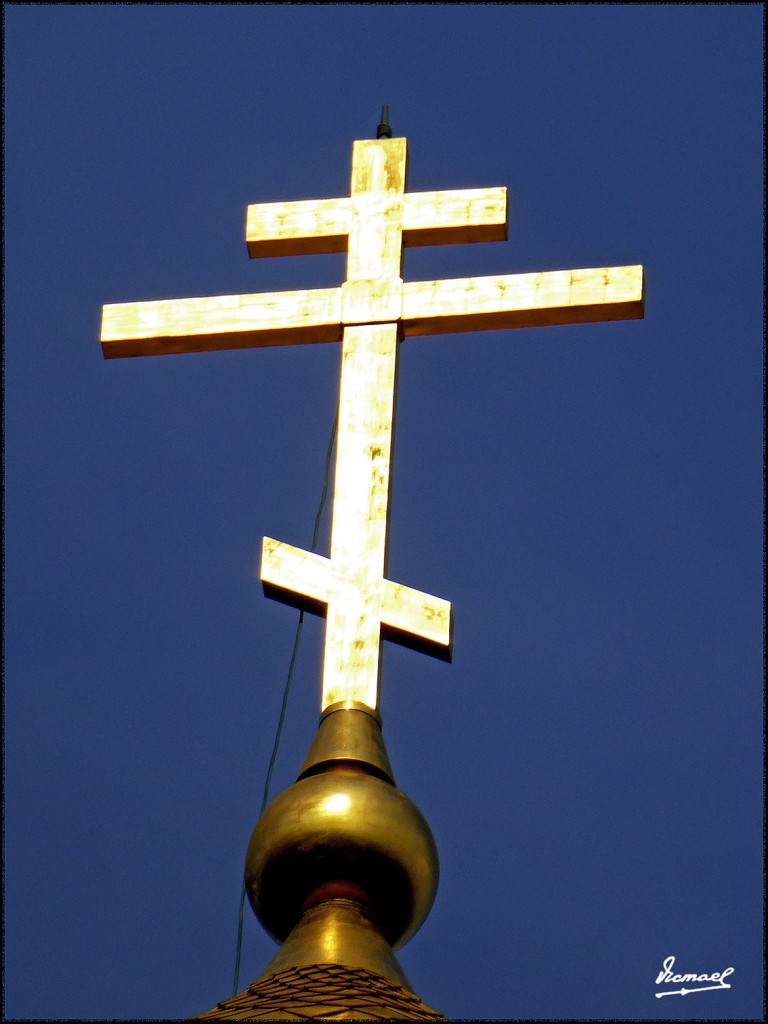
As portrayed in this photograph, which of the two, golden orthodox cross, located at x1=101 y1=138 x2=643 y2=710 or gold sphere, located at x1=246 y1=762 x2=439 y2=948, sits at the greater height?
golden orthodox cross, located at x1=101 y1=138 x2=643 y2=710

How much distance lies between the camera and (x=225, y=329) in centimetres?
1185

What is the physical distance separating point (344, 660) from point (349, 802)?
858 millimetres

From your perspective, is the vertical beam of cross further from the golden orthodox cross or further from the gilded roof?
the gilded roof

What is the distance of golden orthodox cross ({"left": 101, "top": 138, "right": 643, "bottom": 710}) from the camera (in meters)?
10.6

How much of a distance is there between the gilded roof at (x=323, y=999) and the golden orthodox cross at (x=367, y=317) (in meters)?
1.62

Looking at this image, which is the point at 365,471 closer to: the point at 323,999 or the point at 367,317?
the point at 367,317

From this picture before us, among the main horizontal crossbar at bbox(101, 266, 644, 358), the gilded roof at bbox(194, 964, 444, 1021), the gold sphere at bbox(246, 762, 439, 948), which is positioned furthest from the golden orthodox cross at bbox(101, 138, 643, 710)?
the gilded roof at bbox(194, 964, 444, 1021)

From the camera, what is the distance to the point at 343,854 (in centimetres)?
962

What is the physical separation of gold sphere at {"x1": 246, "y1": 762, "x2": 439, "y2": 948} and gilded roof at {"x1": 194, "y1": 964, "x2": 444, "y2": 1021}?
499 millimetres

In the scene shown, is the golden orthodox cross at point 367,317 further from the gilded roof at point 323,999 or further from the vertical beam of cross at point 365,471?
the gilded roof at point 323,999

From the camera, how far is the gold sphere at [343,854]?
9641 millimetres

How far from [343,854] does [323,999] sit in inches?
33.6

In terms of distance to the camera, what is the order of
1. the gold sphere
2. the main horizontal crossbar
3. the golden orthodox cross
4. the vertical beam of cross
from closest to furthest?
1. the gold sphere
2. the vertical beam of cross
3. the golden orthodox cross
4. the main horizontal crossbar

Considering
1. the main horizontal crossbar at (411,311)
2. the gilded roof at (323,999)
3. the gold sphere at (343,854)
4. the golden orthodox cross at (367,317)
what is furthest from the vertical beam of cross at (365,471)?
the gilded roof at (323,999)
